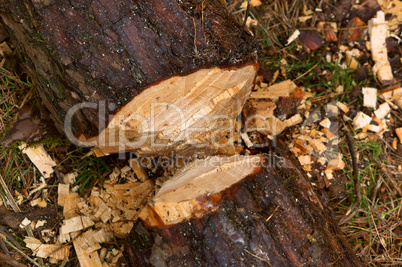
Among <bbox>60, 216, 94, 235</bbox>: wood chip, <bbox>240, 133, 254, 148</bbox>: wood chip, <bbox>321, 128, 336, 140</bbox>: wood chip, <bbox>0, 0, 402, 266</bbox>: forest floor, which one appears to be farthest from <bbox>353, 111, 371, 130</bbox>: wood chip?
<bbox>60, 216, 94, 235</bbox>: wood chip

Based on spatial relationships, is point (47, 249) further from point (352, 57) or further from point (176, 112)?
point (352, 57)

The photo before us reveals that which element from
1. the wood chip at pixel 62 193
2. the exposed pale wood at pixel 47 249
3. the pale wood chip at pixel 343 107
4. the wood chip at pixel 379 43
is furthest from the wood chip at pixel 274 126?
the exposed pale wood at pixel 47 249

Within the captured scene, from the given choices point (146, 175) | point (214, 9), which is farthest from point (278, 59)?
point (146, 175)

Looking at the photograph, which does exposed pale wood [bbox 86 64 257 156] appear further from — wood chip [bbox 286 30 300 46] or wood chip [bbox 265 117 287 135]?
wood chip [bbox 286 30 300 46]

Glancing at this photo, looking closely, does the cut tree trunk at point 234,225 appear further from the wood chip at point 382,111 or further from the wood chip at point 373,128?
Answer: the wood chip at point 382,111

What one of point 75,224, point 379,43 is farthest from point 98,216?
point 379,43

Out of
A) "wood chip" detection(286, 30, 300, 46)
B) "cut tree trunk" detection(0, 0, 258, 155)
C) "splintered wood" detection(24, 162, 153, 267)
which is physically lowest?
"splintered wood" detection(24, 162, 153, 267)
